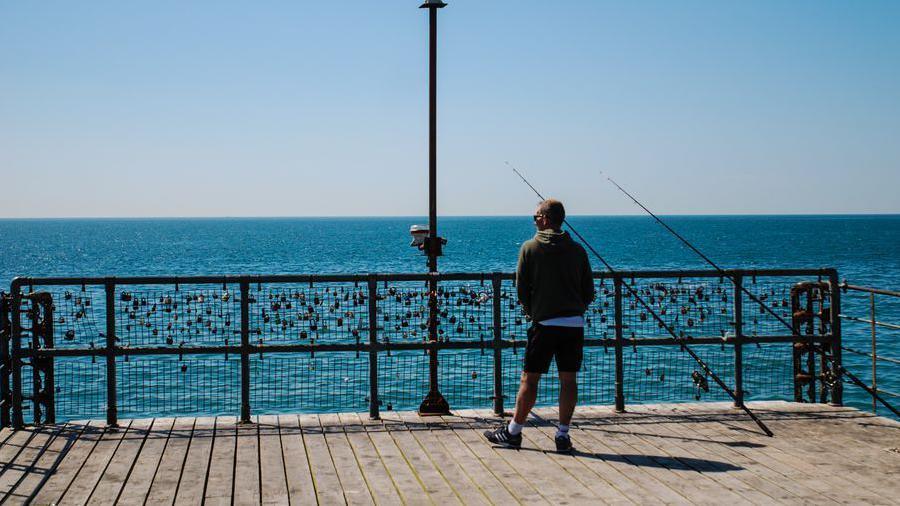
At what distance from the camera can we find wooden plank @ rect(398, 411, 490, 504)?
5906 millimetres

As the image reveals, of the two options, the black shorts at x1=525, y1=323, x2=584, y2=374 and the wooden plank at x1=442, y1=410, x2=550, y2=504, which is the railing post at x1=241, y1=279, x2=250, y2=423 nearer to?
the wooden plank at x1=442, y1=410, x2=550, y2=504

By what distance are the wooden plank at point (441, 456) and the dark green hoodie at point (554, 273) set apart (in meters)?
1.30

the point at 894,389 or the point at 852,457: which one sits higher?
the point at 852,457

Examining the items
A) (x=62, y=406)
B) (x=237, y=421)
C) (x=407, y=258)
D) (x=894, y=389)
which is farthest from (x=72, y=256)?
(x=237, y=421)

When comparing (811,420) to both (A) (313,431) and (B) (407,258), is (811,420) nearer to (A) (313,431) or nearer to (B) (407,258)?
(A) (313,431)

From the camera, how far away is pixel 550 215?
696 cm

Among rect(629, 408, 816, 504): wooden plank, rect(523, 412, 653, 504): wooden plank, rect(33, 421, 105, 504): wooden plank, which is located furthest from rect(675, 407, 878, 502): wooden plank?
rect(33, 421, 105, 504): wooden plank

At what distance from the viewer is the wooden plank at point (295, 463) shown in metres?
5.91

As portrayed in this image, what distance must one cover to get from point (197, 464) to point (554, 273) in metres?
3.02

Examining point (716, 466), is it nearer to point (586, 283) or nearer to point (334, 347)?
point (586, 283)

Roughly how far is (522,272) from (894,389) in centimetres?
2017

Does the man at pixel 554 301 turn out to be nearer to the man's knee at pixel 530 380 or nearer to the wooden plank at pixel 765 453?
the man's knee at pixel 530 380

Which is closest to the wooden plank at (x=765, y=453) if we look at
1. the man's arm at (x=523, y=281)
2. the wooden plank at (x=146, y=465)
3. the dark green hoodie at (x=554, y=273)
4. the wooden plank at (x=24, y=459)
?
the dark green hoodie at (x=554, y=273)

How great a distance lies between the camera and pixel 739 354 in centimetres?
862
